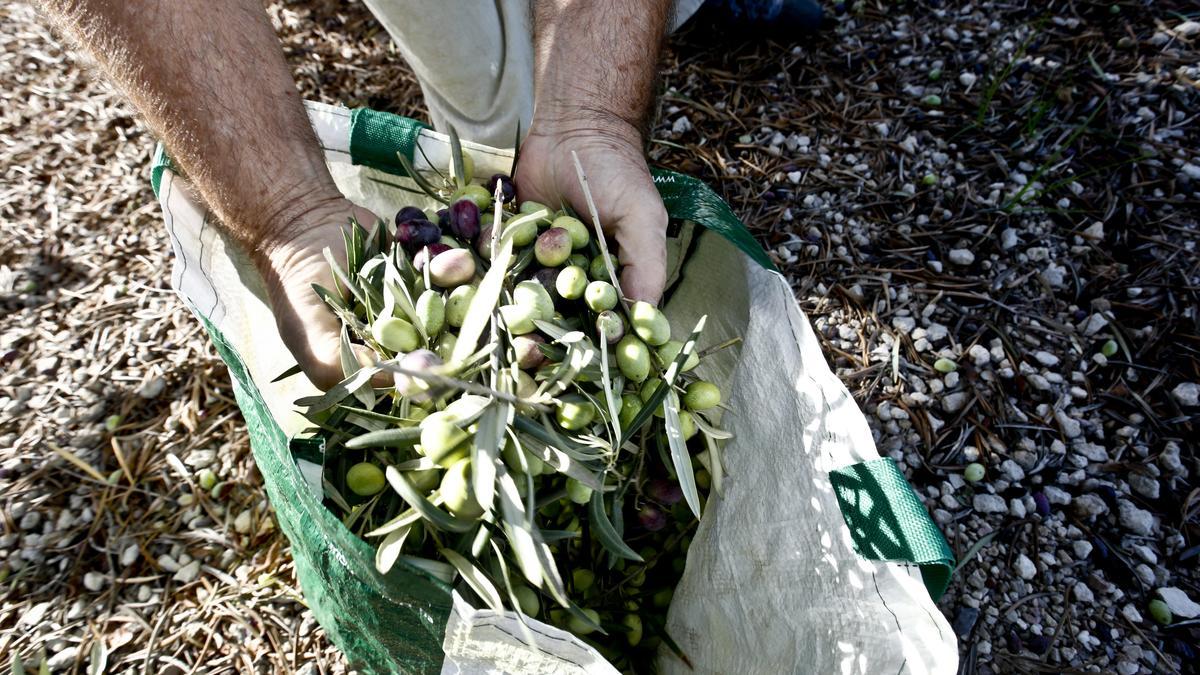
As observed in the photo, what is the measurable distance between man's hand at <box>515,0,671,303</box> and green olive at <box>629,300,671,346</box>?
14 centimetres

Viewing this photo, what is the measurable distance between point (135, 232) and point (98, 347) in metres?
0.38

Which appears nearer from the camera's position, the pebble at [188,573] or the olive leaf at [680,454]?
the olive leaf at [680,454]

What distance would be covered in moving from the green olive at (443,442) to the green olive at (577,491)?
0.54ft

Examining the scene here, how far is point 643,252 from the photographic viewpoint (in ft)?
3.96

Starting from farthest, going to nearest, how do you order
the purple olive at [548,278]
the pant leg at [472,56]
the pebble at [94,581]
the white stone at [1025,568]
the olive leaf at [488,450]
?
the pant leg at [472,56]
the pebble at [94,581]
the white stone at [1025,568]
the purple olive at [548,278]
the olive leaf at [488,450]

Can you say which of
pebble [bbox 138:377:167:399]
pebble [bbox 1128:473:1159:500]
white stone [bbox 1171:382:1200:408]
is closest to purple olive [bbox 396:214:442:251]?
pebble [bbox 138:377:167:399]

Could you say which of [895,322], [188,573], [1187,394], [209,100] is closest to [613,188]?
[209,100]

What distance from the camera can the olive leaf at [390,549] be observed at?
86 cm

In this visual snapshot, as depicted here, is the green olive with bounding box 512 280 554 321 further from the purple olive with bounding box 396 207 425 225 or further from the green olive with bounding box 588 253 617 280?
the purple olive with bounding box 396 207 425 225

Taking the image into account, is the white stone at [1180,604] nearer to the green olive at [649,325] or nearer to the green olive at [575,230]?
the green olive at [649,325]

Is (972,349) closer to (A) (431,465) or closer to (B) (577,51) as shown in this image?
(B) (577,51)

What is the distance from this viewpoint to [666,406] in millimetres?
1025

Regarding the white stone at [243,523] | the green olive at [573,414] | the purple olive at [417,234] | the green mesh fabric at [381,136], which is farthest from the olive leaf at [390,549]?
the white stone at [243,523]

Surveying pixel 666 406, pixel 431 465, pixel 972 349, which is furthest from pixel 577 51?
pixel 972 349
